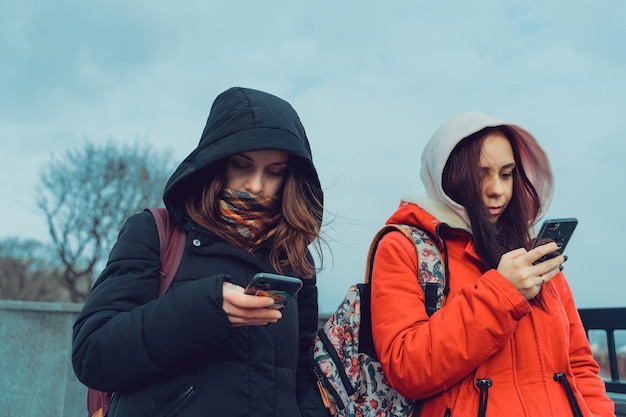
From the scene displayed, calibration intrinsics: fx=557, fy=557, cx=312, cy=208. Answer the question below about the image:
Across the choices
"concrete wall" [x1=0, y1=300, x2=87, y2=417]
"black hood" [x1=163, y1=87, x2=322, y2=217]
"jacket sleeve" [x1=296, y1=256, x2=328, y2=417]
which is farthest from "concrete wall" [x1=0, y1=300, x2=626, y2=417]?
"black hood" [x1=163, y1=87, x2=322, y2=217]

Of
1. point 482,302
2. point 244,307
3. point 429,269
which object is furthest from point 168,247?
point 482,302

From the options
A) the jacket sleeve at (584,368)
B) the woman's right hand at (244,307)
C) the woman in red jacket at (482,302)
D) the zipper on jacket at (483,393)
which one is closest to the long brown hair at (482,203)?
the woman in red jacket at (482,302)

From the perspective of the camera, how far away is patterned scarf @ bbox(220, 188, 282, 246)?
6.61 feet

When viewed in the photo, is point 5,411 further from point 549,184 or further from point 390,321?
point 549,184

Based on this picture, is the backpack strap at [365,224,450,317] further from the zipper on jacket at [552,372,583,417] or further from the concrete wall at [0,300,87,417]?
the concrete wall at [0,300,87,417]

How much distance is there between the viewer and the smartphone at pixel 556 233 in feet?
6.31

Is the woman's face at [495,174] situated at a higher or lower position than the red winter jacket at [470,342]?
higher

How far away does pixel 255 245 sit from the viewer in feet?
6.82

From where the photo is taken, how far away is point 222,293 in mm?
1608

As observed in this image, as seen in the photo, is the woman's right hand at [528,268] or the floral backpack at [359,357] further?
the floral backpack at [359,357]

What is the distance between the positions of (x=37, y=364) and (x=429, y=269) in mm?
3952

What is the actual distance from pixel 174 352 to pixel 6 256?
25024mm

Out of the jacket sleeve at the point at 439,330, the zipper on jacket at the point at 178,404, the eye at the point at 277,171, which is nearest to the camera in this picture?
the zipper on jacket at the point at 178,404

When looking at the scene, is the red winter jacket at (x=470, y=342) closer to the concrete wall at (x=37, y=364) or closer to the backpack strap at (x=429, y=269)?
the backpack strap at (x=429, y=269)
